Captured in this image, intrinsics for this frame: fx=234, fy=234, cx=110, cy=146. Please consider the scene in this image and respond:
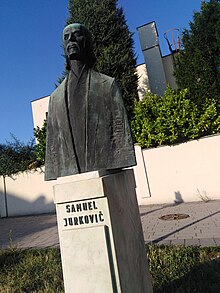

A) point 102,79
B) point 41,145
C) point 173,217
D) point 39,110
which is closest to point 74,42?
point 102,79

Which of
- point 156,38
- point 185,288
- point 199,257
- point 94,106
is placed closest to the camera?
point 94,106

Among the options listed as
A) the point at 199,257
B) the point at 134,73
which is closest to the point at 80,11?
the point at 134,73

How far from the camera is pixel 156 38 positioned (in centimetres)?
1259

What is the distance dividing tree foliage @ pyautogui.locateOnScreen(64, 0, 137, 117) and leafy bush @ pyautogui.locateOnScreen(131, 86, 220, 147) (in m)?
1.29

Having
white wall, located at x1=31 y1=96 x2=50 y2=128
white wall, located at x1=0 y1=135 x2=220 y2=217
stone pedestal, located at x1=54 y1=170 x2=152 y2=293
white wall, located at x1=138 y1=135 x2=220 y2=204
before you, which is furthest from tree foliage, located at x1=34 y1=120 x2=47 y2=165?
stone pedestal, located at x1=54 y1=170 x2=152 y2=293

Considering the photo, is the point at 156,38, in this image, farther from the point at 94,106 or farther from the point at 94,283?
the point at 94,283

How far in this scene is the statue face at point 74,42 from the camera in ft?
6.95

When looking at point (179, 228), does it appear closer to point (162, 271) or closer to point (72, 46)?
point (162, 271)

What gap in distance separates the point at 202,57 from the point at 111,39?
14.5 ft

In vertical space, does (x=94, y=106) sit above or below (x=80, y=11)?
below

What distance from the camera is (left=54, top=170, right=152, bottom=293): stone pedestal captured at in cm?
170

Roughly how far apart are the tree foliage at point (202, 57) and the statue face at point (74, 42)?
279 inches

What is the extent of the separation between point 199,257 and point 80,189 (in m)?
2.52

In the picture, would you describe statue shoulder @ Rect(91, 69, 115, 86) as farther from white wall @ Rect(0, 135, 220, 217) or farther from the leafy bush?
the leafy bush
